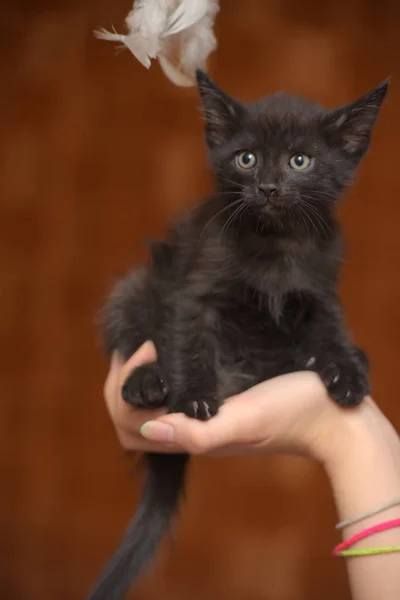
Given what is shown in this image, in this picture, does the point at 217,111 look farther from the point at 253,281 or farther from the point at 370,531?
the point at 370,531

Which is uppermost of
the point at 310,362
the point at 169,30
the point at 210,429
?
the point at 169,30

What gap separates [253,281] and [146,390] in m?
0.29

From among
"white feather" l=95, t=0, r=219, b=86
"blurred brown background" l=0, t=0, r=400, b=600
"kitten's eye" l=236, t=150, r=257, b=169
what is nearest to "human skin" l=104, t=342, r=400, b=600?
"kitten's eye" l=236, t=150, r=257, b=169

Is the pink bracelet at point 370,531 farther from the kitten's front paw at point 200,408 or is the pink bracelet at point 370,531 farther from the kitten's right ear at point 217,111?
the kitten's right ear at point 217,111

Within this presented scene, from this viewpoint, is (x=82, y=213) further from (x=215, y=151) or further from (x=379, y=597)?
(x=379, y=597)

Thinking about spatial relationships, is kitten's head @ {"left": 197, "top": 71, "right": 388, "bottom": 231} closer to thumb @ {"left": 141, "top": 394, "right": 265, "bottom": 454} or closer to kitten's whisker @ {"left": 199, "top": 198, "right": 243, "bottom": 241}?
kitten's whisker @ {"left": 199, "top": 198, "right": 243, "bottom": 241}

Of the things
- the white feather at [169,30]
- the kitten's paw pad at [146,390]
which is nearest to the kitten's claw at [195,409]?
the kitten's paw pad at [146,390]

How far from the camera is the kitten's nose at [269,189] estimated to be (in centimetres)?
108

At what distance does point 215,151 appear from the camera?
1213mm

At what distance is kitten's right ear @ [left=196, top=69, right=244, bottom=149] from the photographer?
117cm

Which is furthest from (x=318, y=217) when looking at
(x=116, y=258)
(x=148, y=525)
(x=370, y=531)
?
(x=116, y=258)

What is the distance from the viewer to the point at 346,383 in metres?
1.13

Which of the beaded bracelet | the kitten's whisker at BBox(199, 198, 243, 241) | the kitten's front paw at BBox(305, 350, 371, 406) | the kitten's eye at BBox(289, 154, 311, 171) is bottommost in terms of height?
the beaded bracelet

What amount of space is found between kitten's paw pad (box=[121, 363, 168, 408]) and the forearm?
1.06 feet
